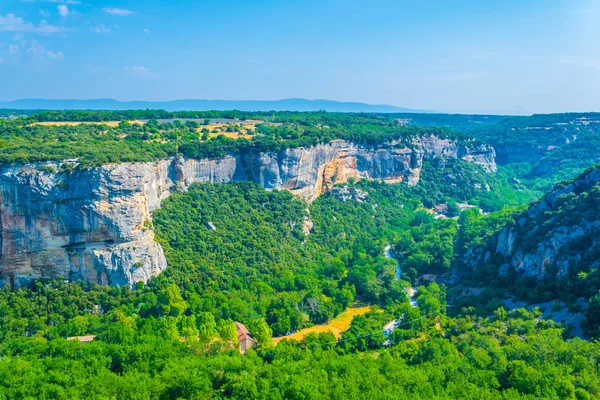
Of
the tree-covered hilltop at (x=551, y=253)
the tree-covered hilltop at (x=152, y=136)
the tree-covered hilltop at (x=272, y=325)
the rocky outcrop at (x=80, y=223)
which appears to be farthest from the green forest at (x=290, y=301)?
the rocky outcrop at (x=80, y=223)

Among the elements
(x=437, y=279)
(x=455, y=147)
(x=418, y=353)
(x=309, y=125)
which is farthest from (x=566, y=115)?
(x=418, y=353)

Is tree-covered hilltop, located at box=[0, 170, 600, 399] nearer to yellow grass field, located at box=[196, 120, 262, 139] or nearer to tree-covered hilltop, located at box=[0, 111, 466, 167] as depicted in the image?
tree-covered hilltop, located at box=[0, 111, 466, 167]

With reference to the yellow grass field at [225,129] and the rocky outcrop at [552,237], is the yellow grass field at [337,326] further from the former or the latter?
the yellow grass field at [225,129]

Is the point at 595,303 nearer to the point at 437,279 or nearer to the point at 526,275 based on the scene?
the point at 526,275

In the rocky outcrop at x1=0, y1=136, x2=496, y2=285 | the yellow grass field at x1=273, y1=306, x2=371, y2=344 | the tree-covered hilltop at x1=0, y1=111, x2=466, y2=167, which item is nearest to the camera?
the rocky outcrop at x1=0, y1=136, x2=496, y2=285

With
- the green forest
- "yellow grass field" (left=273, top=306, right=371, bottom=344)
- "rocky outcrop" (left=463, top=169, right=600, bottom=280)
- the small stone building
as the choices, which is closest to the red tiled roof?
the small stone building

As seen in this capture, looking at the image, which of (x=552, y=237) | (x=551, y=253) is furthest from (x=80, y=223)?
(x=552, y=237)
